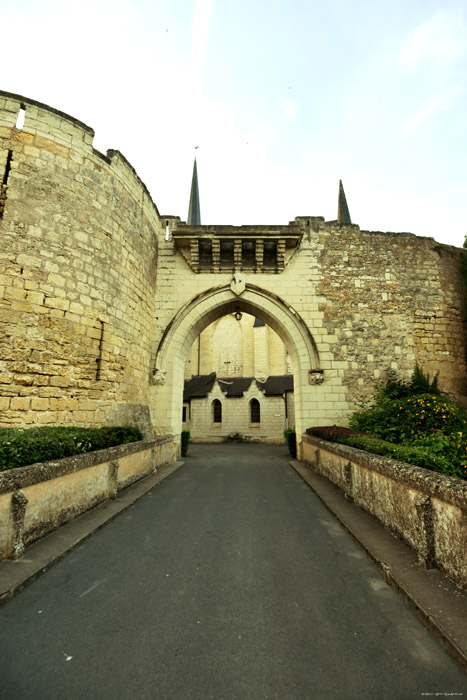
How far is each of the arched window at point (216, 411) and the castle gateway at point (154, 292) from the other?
1140 centimetres

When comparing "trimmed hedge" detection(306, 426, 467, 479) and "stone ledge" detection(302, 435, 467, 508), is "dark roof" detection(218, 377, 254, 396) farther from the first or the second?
"stone ledge" detection(302, 435, 467, 508)

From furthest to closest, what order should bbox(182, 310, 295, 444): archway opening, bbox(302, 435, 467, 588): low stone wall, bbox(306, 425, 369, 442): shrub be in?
bbox(182, 310, 295, 444): archway opening
bbox(306, 425, 369, 442): shrub
bbox(302, 435, 467, 588): low stone wall

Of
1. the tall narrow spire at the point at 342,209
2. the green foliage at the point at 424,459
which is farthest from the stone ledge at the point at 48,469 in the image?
the tall narrow spire at the point at 342,209

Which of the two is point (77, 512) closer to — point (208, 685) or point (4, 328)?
point (208, 685)

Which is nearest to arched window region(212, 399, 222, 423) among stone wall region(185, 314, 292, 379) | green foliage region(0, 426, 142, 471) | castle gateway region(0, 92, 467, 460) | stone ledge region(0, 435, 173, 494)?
stone wall region(185, 314, 292, 379)

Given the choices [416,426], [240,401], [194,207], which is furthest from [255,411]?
[194,207]

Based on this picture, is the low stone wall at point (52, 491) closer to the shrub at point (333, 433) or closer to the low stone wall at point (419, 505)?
the low stone wall at point (419, 505)

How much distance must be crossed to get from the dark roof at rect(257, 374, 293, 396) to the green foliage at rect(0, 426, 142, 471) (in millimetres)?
15872

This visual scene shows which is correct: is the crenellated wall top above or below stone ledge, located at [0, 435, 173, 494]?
above

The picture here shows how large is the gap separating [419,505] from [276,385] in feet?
62.4

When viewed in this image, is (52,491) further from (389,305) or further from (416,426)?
(389,305)

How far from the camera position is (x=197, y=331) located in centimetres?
1039

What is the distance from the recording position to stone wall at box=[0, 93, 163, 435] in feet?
18.0

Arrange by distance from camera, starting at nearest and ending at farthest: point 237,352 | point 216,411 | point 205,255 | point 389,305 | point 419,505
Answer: point 419,505, point 389,305, point 205,255, point 216,411, point 237,352
